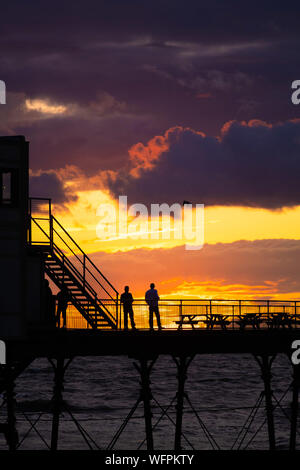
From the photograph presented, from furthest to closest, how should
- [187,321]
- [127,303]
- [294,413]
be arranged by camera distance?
[294,413] < [187,321] < [127,303]

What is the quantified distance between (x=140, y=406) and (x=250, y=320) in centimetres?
5474

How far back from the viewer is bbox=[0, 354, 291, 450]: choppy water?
7088cm

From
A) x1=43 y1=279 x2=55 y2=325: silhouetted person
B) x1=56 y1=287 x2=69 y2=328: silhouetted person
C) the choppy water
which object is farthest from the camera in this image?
the choppy water

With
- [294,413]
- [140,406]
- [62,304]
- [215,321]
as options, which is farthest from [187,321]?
[140,406]

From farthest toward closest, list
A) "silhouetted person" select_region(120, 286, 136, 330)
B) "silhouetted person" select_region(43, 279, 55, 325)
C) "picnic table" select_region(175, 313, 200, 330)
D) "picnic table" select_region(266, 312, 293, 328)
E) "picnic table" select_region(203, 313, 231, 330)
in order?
1. "picnic table" select_region(266, 312, 293, 328)
2. "picnic table" select_region(203, 313, 231, 330)
3. "picnic table" select_region(175, 313, 200, 330)
4. "silhouetted person" select_region(120, 286, 136, 330)
5. "silhouetted person" select_region(43, 279, 55, 325)

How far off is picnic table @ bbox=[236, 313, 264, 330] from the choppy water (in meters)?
14.2

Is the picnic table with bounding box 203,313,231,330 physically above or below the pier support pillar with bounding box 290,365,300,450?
above

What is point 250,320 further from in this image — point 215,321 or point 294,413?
point 294,413

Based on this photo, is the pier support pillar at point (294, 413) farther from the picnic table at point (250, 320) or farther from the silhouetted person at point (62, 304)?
the silhouetted person at point (62, 304)

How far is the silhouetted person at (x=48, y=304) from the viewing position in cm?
4066

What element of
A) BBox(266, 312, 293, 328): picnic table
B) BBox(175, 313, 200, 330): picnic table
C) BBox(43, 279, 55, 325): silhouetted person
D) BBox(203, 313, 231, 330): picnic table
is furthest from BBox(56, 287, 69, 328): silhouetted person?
BBox(266, 312, 293, 328): picnic table

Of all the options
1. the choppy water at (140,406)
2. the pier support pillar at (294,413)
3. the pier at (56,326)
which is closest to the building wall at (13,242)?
the pier at (56,326)

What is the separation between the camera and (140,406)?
9944 centimetres

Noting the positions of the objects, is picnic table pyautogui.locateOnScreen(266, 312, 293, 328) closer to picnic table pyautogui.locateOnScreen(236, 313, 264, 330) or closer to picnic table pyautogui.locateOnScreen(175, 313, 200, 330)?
picnic table pyautogui.locateOnScreen(236, 313, 264, 330)
